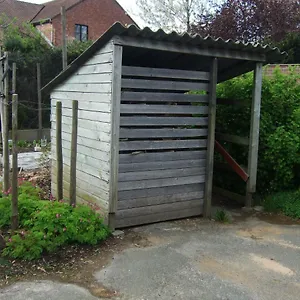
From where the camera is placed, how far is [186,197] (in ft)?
20.0

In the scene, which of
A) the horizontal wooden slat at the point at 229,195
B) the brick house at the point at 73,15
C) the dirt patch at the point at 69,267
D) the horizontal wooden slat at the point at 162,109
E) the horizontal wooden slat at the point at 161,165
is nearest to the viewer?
the dirt patch at the point at 69,267

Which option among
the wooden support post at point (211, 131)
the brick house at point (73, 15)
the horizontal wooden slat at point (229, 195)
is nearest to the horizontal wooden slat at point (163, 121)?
the wooden support post at point (211, 131)

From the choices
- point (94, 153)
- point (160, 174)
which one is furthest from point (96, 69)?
point (160, 174)

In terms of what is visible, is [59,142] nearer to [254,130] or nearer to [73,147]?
[73,147]

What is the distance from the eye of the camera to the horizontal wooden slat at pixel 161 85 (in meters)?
5.36

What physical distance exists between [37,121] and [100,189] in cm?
990

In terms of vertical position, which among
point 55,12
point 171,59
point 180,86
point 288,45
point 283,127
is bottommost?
point 283,127

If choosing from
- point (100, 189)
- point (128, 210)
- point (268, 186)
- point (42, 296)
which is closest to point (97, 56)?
point (100, 189)

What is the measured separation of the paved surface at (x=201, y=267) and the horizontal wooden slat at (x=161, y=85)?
1996 mm

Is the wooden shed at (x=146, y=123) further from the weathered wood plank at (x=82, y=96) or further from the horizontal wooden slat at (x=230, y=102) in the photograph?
the horizontal wooden slat at (x=230, y=102)

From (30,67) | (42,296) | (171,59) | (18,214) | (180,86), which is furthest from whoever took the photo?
(30,67)

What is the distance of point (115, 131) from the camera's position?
5.14 metres

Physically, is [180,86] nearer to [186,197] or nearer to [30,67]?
Result: [186,197]

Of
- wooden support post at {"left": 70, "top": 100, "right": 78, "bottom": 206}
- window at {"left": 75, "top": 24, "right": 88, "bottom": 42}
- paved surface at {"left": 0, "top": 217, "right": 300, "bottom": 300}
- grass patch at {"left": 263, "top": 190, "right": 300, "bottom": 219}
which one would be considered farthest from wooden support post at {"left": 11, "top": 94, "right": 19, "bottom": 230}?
window at {"left": 75, "top": 24, "right": 88, "bottom": 42}
